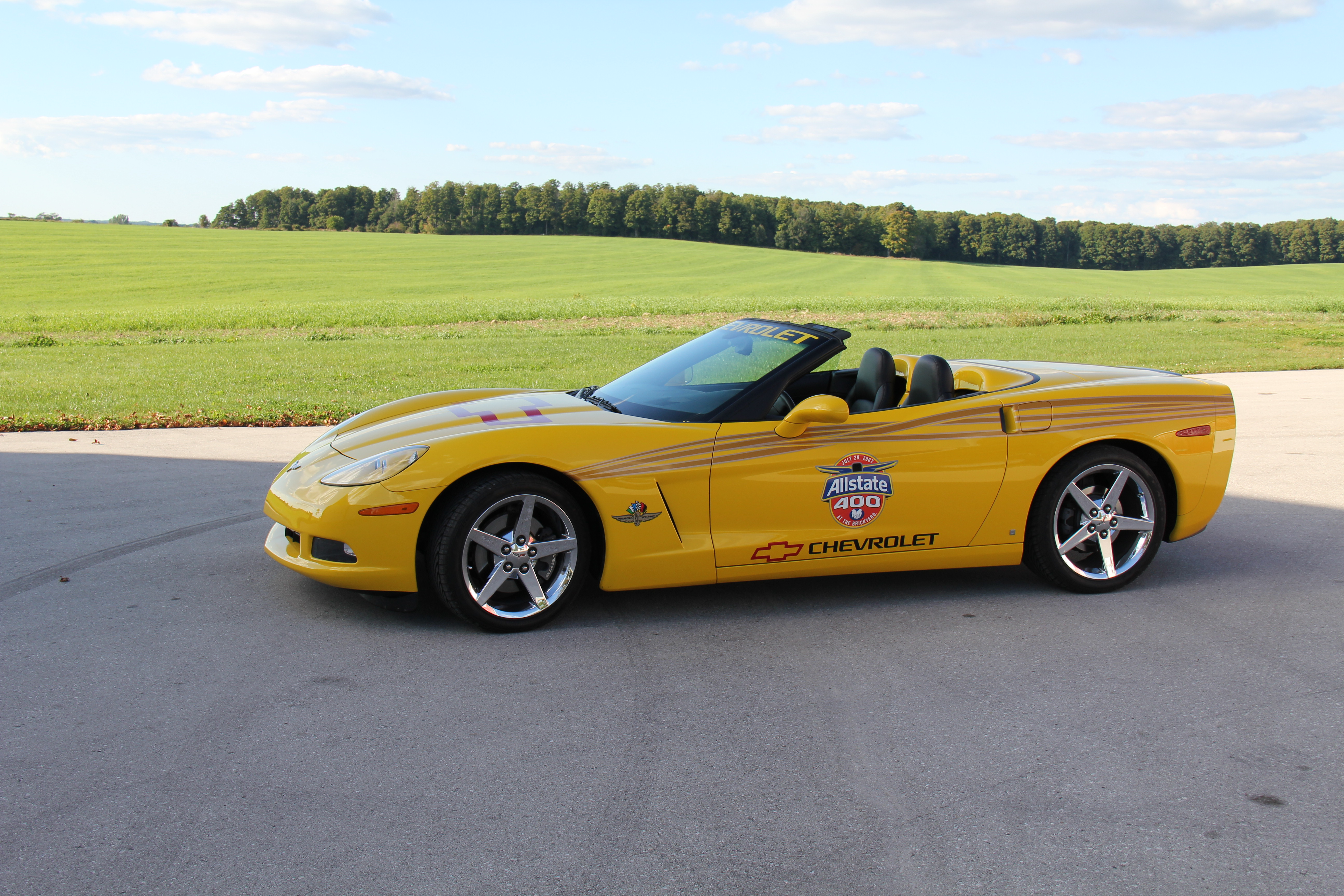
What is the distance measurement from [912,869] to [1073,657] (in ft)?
5.98

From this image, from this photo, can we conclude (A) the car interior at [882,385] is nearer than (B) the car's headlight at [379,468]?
No

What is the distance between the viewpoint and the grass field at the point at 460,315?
13.0 m

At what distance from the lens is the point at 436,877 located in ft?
8.09

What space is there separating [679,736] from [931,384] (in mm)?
2363

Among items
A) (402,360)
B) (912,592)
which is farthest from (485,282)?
(912,592)

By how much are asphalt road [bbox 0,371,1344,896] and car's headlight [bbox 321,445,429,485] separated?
0.63 metres

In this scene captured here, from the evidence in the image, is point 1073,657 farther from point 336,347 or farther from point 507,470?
point 336,347

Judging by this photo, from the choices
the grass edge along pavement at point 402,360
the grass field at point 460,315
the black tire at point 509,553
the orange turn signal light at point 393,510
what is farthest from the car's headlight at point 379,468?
the grass field at point 460,315

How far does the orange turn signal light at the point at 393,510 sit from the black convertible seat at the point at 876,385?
2135mm

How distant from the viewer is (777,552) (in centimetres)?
440

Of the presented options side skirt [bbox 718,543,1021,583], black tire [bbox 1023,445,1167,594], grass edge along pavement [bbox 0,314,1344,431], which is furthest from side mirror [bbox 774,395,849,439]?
grass edge along pavement [bbox 0,314,1344,431]

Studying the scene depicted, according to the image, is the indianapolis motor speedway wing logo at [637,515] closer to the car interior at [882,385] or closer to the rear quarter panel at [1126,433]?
the car interior at [882,385]

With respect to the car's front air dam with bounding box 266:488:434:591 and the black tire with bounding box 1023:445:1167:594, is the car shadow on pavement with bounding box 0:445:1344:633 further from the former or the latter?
the car's front air dam with bounding box 266:488:434:591

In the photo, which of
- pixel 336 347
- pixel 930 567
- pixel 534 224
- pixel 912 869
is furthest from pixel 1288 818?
pixel 534 224
